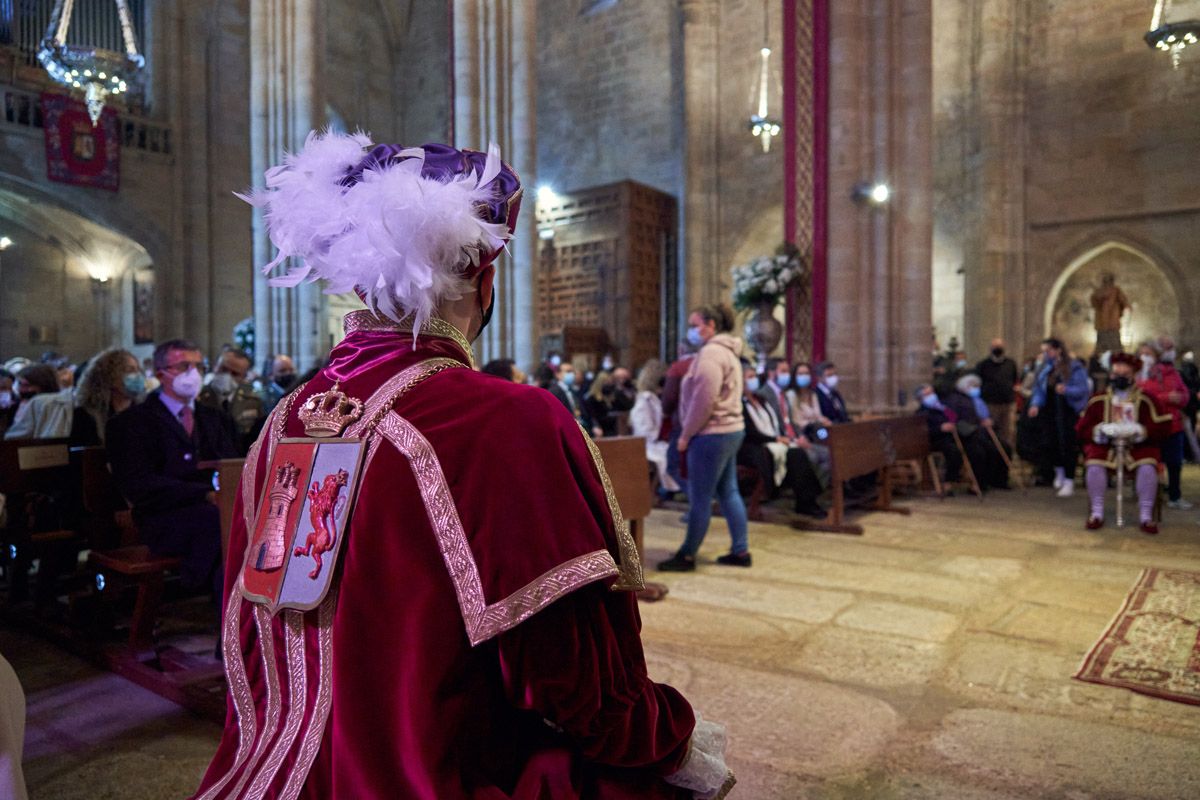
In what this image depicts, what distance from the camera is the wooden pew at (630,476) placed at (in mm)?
4316

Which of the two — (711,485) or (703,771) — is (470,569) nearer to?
(703,771)

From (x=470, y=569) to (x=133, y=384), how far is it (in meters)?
4.31

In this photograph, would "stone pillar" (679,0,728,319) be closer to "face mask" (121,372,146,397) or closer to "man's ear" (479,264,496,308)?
"face mask" (121,372,146,397)

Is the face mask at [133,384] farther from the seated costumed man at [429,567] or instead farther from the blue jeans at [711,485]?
the seated costumed man at [429,567]

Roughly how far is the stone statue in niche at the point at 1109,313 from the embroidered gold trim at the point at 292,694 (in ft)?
51.3

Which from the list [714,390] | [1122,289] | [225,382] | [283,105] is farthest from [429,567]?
[1122,289]

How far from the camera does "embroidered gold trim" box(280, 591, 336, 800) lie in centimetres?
106

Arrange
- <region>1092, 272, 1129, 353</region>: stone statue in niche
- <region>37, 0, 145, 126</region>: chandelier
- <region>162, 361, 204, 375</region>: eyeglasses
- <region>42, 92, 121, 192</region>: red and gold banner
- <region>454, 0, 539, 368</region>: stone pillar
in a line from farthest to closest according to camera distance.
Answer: <region>1092, 272, 1129, 353</region>: stone statue in niche, <region>42, 92, 121, 192</region>: red and gold banner, <region>454, 0, 539, 368</region>: stone pillar, <region>37, 0, 145, 126</region>: chandelier, <region>162, 361, 204, 375</region>: eyeglasses

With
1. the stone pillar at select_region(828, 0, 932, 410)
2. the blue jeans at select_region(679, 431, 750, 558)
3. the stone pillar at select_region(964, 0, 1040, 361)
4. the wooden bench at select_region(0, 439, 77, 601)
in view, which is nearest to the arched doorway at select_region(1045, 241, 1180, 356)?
the stone pillar at select_region(964, 0, 1040, 361)

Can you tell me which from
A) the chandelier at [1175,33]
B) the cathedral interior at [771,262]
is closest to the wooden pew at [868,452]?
the cathedral interior at [771,262]

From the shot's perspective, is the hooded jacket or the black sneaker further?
the black sneaker

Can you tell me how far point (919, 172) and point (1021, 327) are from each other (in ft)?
20.9

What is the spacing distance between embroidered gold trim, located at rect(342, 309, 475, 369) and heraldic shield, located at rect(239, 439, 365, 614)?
0.63ft

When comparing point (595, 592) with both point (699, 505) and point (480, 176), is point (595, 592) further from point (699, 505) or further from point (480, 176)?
A: point (699, 505)
